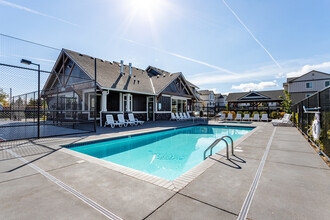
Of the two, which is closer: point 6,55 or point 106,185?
→ point 106,185

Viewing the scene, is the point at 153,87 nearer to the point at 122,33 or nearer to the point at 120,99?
the point at 120,99

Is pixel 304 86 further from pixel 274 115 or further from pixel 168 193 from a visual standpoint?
pixel 168 193

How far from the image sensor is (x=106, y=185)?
274cm

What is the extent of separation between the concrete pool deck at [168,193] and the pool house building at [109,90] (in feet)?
28.3

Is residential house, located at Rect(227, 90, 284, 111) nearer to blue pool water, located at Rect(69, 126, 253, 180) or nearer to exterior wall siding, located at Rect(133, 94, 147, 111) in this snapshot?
exterior wall siding, located at Rect(133, 94, 147, 111)

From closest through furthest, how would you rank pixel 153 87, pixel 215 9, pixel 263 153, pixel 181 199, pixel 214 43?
pixel 181 199 < pixel 263 153 < pixel 215 9 < pixel 214 43 < pixel 153 87

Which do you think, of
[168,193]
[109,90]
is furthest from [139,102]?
[168,193]

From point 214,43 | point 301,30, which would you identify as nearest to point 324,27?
point 301,30

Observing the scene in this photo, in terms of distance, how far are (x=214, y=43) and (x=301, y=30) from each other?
512 cm

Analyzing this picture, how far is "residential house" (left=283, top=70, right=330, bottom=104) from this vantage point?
27.2 metres

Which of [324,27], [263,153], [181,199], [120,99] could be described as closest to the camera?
[181,199]

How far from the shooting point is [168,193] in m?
2.47

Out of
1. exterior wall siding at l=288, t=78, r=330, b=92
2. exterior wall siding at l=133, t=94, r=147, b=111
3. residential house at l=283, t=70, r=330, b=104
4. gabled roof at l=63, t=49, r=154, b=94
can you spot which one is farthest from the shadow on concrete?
exterior wall siding at l=288, t=78, r=330, b=92

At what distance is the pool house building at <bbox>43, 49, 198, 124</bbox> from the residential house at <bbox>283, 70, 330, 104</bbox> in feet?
73.4
